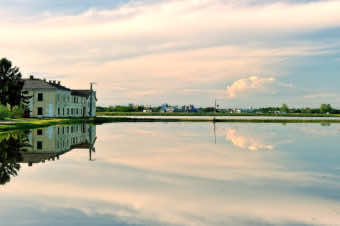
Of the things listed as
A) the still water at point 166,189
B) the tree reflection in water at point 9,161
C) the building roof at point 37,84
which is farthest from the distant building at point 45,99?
the still water at point 166,189

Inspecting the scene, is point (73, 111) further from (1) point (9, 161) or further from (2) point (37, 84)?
(1) point (9, 161)

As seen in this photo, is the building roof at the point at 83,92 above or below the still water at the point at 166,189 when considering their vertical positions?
above

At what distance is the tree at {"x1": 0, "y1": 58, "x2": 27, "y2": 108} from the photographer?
60.6m

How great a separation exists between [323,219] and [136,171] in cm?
987

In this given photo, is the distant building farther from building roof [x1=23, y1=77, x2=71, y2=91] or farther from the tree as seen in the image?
the tree

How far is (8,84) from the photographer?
6044 cm

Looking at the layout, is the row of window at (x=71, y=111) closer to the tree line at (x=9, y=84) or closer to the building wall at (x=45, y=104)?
the building wall at (x=45, y=104)

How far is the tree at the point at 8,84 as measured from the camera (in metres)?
A: 60.6

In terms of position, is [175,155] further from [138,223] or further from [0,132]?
[0,132]

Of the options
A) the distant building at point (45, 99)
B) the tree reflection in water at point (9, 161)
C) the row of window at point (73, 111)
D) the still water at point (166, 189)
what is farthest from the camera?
the row of window at point (73, 111)

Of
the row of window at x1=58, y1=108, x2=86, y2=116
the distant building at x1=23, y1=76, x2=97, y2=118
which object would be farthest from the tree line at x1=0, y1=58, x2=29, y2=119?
the row of window at x1=58, y1=108, x2=86, y2=116

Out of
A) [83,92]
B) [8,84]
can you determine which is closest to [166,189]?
[8,84]

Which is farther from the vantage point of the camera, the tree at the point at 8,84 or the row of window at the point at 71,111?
the row of window at the point at 71,111

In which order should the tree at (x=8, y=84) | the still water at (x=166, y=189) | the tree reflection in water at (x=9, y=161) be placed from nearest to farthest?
the still water at (x=166, y=189) < the tree reflection in water at (x=9, y=161) < the tree at (x=8, y=84)
